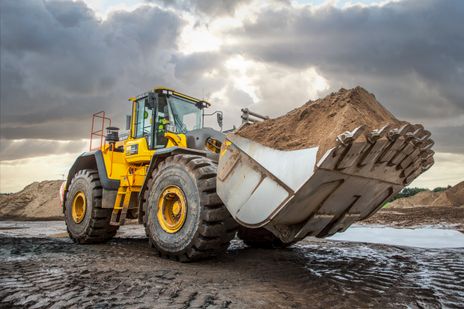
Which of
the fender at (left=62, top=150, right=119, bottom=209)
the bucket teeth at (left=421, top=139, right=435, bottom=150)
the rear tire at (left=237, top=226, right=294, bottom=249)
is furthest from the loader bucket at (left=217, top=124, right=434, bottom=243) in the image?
the fender at (left=62, top=150, right=119, bottom=209)

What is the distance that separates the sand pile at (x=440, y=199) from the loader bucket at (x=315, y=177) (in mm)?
26404

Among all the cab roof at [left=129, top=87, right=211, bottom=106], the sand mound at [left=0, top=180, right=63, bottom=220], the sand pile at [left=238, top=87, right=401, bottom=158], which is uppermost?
the cab roof at [left=129, top=87, right=211, bottom=106]

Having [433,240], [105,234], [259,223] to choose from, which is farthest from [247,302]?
[433,240]

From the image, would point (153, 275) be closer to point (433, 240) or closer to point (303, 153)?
point (303, 153)

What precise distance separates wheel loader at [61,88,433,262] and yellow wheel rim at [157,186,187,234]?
0.01 meters

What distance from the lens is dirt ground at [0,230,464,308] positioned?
3.29 meters

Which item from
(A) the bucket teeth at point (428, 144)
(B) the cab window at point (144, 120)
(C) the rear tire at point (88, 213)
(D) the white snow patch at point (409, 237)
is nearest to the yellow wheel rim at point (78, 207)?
(C) the rear tire at point (88, 213)

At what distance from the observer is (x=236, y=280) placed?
4094mm

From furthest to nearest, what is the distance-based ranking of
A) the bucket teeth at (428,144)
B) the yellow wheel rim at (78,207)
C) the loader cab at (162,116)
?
the yellow wheel rim at (78,207), the loader cab at (162,116), the bucket teeth at (428,144)

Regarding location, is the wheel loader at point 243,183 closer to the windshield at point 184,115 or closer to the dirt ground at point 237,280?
the windshield at point 184,115

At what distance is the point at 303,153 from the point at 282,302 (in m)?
1.32

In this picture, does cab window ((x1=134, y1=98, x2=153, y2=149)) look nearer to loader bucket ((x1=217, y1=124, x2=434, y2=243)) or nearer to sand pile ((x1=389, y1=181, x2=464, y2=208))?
loader bucket ((x1=217, y1=124, x2=434, y2=243))

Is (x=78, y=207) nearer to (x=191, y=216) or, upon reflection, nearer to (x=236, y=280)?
→ (x=191, y=216)

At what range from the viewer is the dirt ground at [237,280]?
329 cm
